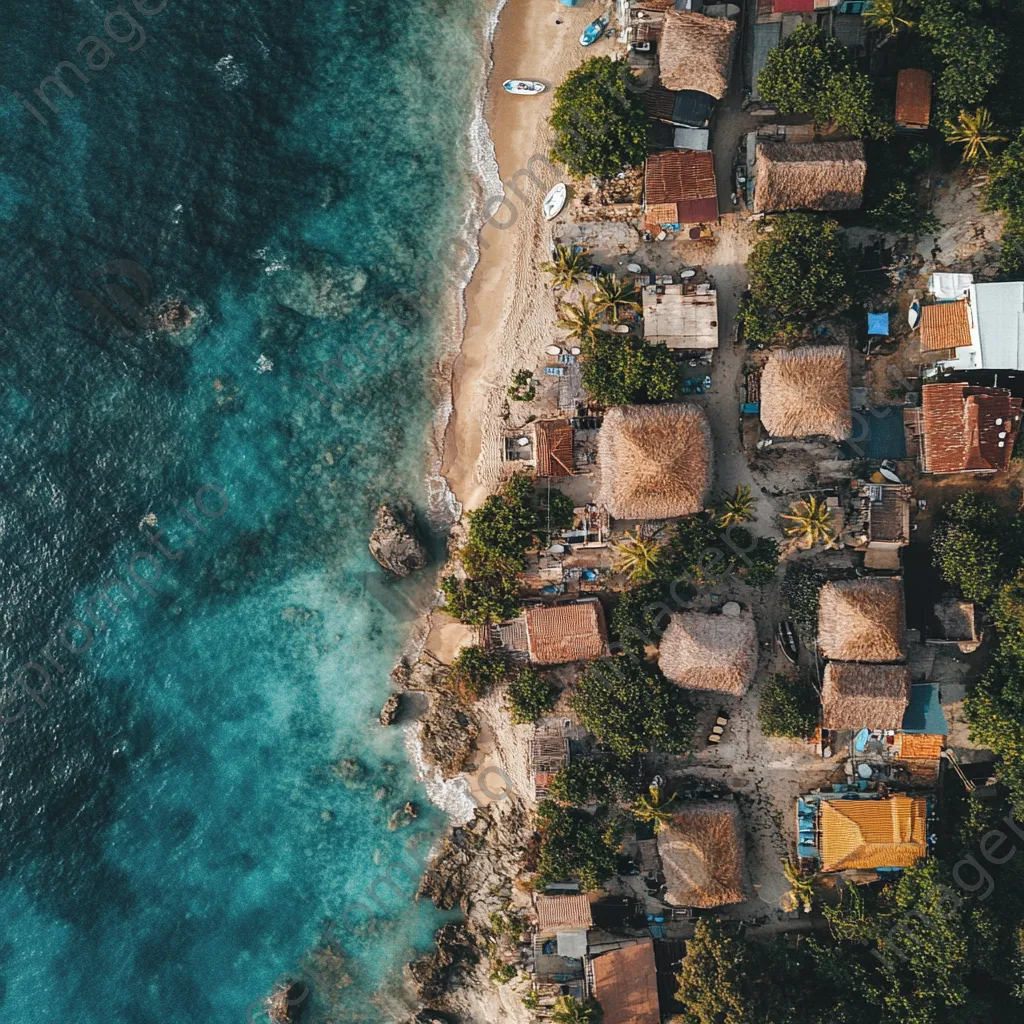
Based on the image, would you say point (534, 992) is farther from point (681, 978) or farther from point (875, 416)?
point (875, 416)

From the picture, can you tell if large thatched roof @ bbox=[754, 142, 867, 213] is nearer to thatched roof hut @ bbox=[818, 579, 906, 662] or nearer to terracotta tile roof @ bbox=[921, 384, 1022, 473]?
terracotta tile roof @ bbox=[921, 384, 1022, 473]

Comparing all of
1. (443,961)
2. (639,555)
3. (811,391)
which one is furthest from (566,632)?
(443,961)

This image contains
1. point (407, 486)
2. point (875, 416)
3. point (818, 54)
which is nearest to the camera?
Answer: point (818, 54)

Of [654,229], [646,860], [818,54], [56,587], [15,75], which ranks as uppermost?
[15,75]

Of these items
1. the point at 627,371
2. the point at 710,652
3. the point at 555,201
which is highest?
the point at 555,201

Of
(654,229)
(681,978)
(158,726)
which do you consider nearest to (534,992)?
(681,978)

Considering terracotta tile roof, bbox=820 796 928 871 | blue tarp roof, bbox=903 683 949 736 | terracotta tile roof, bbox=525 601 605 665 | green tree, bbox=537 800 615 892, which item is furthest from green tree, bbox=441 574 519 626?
blue tarp roof, bbox=903 683 949 736

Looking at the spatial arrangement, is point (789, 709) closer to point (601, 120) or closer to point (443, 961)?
point (443, 961)
